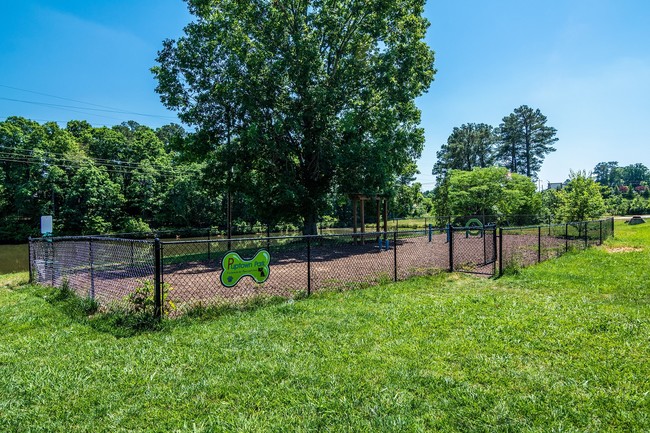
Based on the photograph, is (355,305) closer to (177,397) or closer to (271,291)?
(271,291)

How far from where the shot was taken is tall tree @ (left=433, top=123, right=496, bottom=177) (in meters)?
55.8

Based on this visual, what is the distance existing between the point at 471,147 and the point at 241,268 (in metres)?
57.5

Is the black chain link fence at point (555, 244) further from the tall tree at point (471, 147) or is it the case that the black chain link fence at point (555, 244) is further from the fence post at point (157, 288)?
the tall tree at point (471, 147)

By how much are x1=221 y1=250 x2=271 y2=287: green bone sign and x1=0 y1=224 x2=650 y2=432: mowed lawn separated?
0.51 metres

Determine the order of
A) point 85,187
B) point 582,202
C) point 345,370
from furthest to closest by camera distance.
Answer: point 85,187, point 582,202, point 345,370

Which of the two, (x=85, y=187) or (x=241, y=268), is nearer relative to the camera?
(x=241, y=268)

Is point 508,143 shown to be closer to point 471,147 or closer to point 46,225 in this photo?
point 471,147

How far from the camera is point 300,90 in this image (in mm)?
16453

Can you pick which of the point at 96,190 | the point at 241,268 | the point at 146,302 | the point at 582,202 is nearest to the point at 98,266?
the point at 146,302

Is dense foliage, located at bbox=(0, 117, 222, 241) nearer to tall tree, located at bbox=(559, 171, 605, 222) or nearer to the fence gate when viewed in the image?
the fence gate

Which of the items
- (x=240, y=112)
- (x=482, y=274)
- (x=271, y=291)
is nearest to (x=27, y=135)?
(x=240, y=112)

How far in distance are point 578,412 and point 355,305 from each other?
10.8 ft

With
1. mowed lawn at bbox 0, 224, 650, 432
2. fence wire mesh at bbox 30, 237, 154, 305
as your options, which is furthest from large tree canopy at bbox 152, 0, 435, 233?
mowed lawn at bbox 0, 224, 650, 432

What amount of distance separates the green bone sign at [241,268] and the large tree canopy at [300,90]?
380 inches
